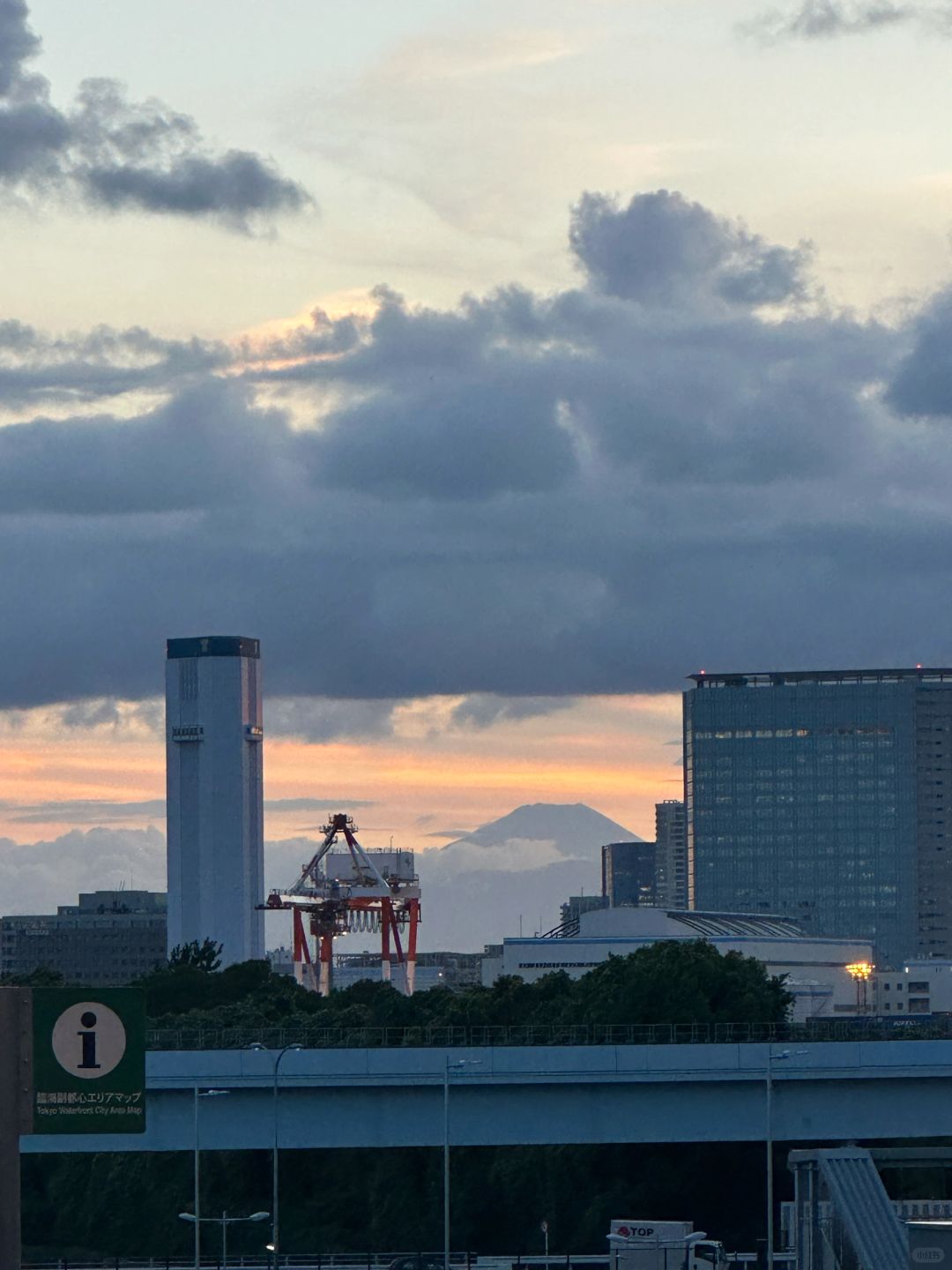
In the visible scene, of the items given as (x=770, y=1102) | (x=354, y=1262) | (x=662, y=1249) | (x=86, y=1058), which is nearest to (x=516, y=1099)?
(x=354, y=1262)

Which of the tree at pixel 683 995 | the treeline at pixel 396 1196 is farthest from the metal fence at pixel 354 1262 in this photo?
the tree at pixel 683 995

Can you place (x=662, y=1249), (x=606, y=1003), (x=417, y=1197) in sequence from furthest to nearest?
(x=606, y=1003)
(x=417, y=1197)
(x=662, y=1249)

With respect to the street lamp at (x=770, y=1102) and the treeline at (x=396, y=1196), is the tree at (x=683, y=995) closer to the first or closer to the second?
the treeline at (x=396, y=1196)

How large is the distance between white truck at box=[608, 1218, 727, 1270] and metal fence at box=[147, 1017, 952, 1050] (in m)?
37.9

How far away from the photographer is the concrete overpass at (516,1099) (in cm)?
11175

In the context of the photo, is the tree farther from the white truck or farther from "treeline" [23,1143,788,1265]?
the white truck

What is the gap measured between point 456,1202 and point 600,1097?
1246 centimetres

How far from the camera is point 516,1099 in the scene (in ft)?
367

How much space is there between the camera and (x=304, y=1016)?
163875 mm

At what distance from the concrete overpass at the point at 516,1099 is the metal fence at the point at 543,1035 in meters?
18.0

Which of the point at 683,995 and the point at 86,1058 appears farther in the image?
the point at 683,995

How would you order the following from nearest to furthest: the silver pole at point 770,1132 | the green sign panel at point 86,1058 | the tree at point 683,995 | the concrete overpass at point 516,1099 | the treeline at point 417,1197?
the green sign panel at point 86,1058 → the silver pole at point 770,1132 → the concrete overpass at point 516,1099 → the treeline at point 417,1197 → the tree at point 683,995

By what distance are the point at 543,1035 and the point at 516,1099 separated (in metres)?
28.6

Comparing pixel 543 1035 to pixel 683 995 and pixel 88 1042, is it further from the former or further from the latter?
pixel 88 1042
